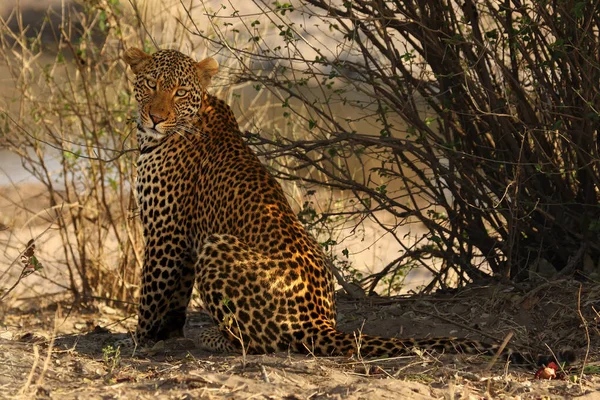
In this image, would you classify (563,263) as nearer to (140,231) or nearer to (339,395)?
(339,395)

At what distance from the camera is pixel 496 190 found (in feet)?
23.1

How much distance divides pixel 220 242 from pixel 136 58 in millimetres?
1675

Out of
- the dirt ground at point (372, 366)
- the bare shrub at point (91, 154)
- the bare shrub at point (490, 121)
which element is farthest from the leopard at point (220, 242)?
the bare shrub at point (91, 154)

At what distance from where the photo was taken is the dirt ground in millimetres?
4730

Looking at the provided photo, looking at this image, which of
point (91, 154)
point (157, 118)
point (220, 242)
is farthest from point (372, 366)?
point (91, 154)

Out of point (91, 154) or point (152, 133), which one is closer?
point (152, 133)

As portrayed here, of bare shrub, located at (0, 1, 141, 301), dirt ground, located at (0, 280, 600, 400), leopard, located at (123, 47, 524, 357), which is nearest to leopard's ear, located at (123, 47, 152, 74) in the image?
leopard, located at (123, 47, 524, 357)

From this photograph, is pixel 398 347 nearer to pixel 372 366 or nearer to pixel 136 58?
pixel 372 366

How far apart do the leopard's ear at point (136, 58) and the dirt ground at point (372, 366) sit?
1825mm

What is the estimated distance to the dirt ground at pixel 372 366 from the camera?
473 cm

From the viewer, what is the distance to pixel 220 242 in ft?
19.2

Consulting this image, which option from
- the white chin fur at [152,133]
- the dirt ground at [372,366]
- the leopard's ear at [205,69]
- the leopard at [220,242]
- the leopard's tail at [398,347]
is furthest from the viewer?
the leopard's ear at [205,69]

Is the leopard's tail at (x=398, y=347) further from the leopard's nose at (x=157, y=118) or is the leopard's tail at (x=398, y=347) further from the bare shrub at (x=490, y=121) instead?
the leopard's nose at (x=157, y=118)

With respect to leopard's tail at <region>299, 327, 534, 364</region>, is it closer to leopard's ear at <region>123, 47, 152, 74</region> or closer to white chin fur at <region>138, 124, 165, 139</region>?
white chin fur at <region>138, 124, 165, 139</region>
